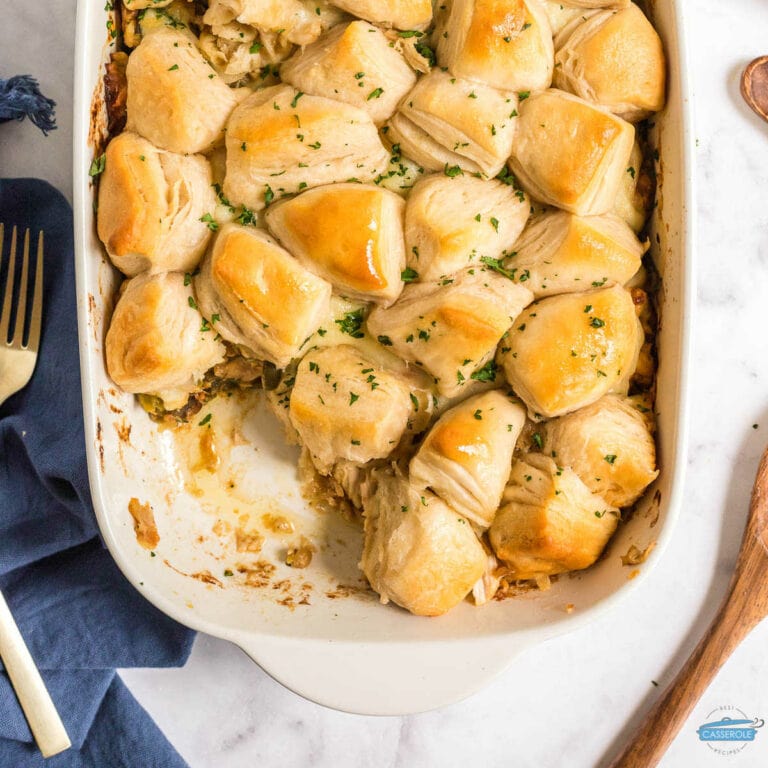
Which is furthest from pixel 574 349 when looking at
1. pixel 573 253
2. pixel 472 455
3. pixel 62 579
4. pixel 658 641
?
pixel 62 579

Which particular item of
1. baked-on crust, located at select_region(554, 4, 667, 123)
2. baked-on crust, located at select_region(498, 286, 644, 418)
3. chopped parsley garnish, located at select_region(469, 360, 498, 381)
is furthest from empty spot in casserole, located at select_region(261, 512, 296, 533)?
baked-on crust, located at select_region(554, 4, 667, 123)

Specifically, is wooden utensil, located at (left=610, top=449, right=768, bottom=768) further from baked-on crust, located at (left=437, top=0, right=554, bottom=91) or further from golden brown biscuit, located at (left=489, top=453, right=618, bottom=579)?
baked-on crust, located at (left=437, top=0, right=554, bottom=91)

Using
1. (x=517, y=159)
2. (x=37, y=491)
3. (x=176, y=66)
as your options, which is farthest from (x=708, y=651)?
(x=176, y=66)

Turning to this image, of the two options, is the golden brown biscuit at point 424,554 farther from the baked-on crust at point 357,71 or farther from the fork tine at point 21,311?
the fork tine at point 21,311

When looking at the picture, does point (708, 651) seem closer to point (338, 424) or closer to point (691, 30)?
point (338, 424)

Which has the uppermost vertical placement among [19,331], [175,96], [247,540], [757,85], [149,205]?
[757,85]

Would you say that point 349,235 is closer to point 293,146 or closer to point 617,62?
Answer: point 293,146

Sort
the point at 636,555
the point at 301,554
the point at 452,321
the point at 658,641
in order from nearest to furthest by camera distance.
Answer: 1. the point at 452,321
2. the point at 636,555
3. the point at 301,554
4. the point at 658,641
